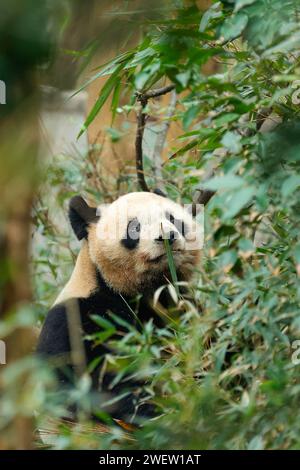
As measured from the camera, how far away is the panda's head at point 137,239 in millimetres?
3773

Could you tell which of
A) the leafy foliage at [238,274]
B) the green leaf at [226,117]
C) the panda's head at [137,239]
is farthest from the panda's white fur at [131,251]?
the green leaf at [226,117]

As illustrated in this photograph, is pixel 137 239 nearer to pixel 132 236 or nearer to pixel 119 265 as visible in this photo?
pixel 132 236

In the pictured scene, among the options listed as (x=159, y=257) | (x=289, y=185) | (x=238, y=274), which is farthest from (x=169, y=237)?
(x=289, y=185)

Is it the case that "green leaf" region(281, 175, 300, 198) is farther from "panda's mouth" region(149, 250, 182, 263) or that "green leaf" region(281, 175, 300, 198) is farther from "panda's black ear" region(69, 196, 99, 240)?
"panda's black ear" region(69, 196, 99, 240)

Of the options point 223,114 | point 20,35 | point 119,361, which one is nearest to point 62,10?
point 20,35

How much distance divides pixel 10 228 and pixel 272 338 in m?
1.13

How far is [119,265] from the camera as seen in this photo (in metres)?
3.96

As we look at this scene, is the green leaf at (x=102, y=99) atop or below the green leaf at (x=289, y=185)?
atop

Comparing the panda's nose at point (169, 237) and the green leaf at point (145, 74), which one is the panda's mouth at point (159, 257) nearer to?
the panda's nose at point (169, 237)

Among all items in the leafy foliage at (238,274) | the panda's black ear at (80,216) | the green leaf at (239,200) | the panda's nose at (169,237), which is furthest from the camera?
the panda's black ear at (80,216)

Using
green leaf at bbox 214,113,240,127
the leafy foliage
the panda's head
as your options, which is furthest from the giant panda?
green leaf at bbox 214,113,240,127

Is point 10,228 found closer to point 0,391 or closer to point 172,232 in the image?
point 0,391

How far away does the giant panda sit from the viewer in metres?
3.75

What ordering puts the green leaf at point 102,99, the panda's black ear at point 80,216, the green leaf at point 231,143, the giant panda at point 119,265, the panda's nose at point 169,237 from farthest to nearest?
the panda's black ear at point 80,216, the giant panda at point 119,265, the panda's nose at point 169,237, the green leaf at point 102,99, the green leaf at point 231,143
